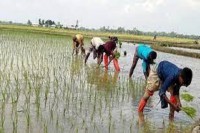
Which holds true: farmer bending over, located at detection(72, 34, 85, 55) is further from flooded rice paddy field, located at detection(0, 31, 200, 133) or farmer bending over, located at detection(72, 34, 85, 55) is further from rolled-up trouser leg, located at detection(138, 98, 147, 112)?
rolled-up trouser leg, located at detection(138, 98, 147, 112)

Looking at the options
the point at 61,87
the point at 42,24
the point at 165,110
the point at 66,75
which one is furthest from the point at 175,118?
the point at 42,24

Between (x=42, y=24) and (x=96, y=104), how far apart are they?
94.3m

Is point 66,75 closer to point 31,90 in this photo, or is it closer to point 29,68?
point 29,68

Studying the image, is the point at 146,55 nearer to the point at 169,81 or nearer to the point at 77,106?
the point at 77,106

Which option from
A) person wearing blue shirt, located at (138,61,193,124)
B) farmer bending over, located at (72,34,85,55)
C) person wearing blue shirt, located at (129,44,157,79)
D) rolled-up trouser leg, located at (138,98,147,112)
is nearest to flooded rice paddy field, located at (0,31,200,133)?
rolled-up trouser leg, located at (138,98,147,112)

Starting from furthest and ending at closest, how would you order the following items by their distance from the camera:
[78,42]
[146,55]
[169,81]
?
[78,42] → [146,55] → [169,81]

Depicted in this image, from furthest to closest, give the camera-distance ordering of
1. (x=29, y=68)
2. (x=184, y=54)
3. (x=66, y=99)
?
(x=184, y=54), (x=29, y=68), (x=66, y=99)

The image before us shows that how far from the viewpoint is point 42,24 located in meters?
101

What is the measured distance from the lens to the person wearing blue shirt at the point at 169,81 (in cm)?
614

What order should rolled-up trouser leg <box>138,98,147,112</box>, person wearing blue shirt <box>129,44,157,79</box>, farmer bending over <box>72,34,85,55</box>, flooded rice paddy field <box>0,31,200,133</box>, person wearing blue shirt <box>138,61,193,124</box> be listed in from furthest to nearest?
farmer bending over <box>72,34,85,55</box> < person wearing blue shirt <box>129,44,157,79</box> < rolled-up trouser leg <box>138,98,147,112</box> < flooded rice paddy field <box>0,31,200,133</box> < person wearing blue shirt <box>138,61,193,124</box>

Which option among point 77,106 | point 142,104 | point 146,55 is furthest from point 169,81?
point 146,55

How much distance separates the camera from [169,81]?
6.37m

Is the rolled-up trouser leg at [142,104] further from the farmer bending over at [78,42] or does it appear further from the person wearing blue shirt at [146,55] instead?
the farmer bending over at [78,42]

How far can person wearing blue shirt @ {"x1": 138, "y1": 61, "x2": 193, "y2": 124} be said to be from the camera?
20.1 feet
